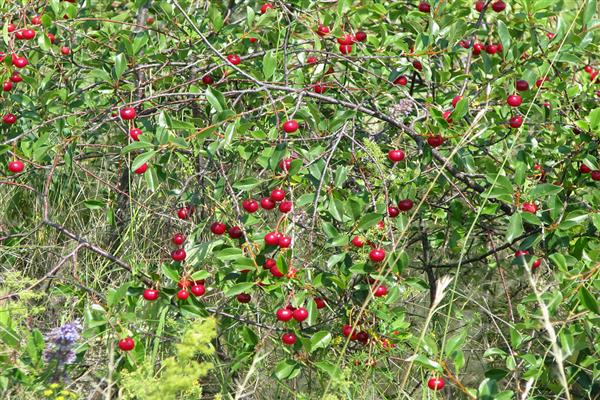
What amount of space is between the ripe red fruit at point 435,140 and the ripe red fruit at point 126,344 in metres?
1.01

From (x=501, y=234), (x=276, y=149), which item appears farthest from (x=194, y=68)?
(x=501, y=234)

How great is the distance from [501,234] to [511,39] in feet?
2.18

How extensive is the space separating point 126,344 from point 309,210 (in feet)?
2.13

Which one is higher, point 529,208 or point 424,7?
point 424,7

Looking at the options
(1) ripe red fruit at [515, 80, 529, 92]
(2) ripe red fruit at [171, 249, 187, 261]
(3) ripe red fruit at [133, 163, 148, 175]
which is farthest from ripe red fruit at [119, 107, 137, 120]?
(1) ripe red fruit at [515, 80, 529, 92]

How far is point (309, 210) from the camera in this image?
259 cm

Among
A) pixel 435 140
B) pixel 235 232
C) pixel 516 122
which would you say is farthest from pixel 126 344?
pixel 516 122

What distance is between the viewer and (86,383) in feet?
8.64

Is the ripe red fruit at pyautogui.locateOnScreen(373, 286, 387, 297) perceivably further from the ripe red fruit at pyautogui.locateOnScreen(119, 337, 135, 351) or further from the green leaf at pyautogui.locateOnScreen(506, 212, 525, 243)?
the ripe red fruit at pyautogui.locateOnScreen(119, 337, 135, 351)

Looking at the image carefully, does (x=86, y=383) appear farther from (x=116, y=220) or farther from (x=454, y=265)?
(x=454, y=265)

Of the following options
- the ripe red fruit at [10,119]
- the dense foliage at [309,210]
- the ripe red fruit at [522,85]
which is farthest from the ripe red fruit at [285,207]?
the ripe red fruit at [10,119]

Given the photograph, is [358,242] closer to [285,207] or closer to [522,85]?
[285,207]

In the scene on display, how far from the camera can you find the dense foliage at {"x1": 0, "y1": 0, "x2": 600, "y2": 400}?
2.36 metres

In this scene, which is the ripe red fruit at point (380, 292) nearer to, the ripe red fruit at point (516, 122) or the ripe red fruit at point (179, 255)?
the ripe red fruit at point (179, 255)
